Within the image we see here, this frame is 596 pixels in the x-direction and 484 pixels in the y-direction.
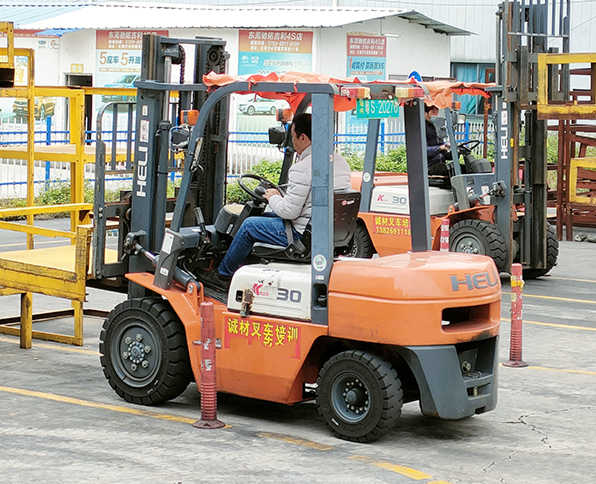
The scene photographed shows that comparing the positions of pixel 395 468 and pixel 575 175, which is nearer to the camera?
pixel 395 468

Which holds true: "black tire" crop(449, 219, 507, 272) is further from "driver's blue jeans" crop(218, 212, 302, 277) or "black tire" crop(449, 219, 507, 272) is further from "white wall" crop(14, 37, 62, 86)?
"white wall" crop(14, 37, 62, 86)

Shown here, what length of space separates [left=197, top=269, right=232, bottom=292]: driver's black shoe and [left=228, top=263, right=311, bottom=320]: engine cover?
337 millimetres

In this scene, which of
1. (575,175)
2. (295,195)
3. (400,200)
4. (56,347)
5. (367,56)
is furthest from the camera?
(367,56)

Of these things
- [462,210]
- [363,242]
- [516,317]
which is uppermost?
[462,210]

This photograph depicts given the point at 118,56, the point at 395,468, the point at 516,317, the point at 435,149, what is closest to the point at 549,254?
the point at 435,149

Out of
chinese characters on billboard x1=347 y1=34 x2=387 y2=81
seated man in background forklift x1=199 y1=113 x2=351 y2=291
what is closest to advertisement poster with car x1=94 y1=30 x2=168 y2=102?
chinese characters on billboard x1=347 y1=34 x2=387 y2=81

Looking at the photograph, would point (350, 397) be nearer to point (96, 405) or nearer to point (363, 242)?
point (96, 405)

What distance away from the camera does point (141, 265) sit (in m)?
7.88

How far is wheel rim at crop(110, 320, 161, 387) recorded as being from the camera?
24.7 feet

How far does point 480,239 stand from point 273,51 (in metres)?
18.3

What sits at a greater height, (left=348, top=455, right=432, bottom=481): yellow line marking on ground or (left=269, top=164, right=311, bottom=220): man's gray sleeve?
(left=269, top=164, right=311, bottom=220): man's gray sleeve

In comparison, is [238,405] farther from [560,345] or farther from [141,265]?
[560,345]

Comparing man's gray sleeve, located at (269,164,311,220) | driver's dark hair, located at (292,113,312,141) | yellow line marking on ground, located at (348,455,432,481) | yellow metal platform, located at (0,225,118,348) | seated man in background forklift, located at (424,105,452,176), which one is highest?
seated man in background forklift, located at (424,105,452,176)

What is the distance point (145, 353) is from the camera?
24.8ft
